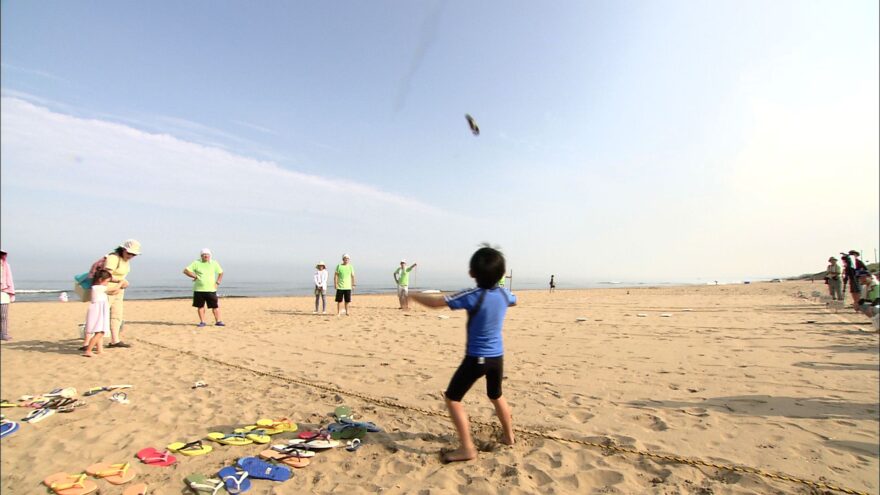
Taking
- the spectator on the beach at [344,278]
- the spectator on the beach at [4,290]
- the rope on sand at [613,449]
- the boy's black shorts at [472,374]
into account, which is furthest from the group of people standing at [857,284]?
the spectator on the beach at [4,290]

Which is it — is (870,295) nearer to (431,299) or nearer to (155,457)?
(431,299)

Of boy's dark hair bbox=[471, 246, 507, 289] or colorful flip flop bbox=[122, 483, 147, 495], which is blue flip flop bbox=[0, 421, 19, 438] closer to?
colorful flip flop bbox=[122, 483, 147, 495]

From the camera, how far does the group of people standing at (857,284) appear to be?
9.17 meters

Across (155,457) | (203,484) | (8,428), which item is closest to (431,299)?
(203,484)

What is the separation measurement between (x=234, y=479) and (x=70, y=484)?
1145 millimetres

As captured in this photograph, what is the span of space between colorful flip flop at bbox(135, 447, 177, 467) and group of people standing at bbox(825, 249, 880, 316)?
1081 centimetres

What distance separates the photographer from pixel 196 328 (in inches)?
432

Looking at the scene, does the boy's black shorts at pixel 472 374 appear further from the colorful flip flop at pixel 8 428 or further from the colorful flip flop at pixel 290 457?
the colorful flip flop at pixel 8 428

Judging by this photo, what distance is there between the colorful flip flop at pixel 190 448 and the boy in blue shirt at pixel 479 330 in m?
2.14

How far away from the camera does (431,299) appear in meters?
3.33

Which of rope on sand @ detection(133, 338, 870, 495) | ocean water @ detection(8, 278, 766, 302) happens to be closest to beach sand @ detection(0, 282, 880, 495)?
rope on sand @ detection(133, 338, 870, 495)

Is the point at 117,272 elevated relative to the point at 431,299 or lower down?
elevated

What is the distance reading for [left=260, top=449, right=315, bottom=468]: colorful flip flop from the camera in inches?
134

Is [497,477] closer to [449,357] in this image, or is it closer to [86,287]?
[449,357]
